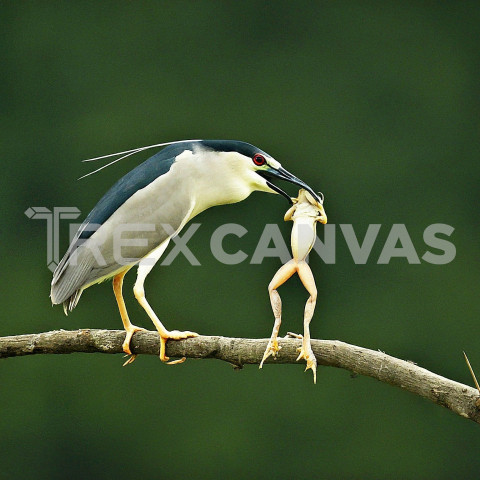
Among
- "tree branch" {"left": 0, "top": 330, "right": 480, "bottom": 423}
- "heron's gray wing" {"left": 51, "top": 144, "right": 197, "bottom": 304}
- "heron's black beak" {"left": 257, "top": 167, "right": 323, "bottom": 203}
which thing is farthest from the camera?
"heron's gray wing" {"left": 51, "top": 144, "right": 197, "bottom": 304}

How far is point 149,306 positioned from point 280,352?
0.40 metres

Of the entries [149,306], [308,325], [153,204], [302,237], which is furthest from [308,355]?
[153,204]

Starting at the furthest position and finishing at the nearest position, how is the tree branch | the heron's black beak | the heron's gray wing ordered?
the heron's gray wing < the heron's black beak < the tree branch

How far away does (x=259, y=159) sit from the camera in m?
2.01

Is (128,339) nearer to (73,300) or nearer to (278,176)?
(73,300)

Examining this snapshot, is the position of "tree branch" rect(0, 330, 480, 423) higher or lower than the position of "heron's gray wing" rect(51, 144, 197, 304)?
lower

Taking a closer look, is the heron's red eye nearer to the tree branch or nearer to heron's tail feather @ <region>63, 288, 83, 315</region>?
the tree branch

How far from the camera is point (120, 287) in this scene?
2266mm

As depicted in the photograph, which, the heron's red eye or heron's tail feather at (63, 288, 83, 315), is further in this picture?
heron's tail feather at (63, 288, 83, 315)

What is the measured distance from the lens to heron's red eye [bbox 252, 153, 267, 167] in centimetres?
201

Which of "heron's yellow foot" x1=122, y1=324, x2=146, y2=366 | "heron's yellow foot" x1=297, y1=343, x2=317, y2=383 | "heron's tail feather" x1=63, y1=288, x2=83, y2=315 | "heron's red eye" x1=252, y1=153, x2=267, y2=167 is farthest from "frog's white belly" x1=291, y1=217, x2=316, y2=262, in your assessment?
"heron's tail feather" x1=63, y1=288, x2=83, y2=315

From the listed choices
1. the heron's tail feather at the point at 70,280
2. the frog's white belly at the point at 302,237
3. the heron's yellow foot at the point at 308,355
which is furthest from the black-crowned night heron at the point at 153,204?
the heron's yellow foot at the point at 308,355

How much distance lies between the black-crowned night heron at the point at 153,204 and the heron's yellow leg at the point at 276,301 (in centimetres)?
32

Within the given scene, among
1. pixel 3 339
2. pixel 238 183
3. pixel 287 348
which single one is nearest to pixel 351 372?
pixel 287 348
